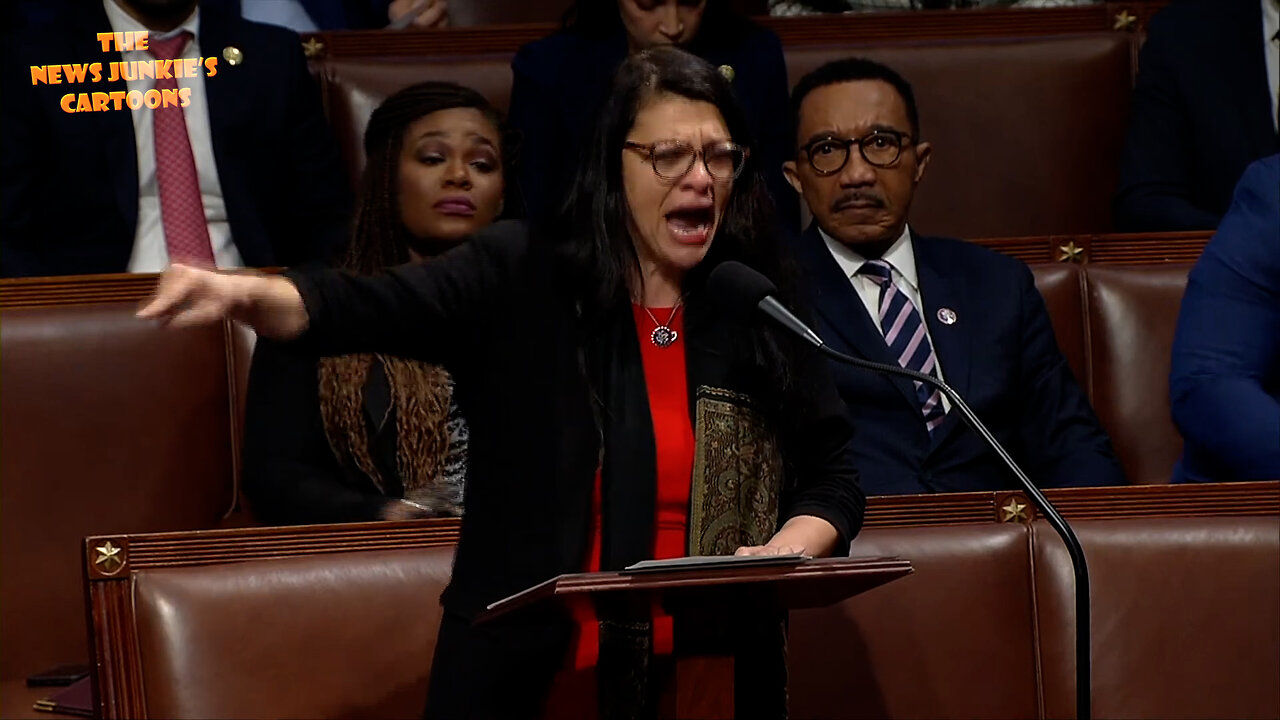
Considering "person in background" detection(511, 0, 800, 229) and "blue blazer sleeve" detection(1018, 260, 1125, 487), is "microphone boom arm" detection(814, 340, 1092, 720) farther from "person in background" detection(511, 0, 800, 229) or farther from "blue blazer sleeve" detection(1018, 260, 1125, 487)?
"person in background" detection(511, 0, 800, 229)

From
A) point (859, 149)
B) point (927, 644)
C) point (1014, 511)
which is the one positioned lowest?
point (927, 644)

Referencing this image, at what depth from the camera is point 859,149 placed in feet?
6.75

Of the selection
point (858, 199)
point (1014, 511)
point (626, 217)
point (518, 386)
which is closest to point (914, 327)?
point (858, 199)

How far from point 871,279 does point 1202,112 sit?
2.07ft

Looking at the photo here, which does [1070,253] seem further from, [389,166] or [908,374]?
[908,374]

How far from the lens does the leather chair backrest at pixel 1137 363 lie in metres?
2.10

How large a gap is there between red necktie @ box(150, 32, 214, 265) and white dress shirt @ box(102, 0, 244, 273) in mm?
10

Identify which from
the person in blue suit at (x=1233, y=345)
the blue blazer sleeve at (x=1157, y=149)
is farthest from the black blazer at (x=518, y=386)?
the blue blazer sleeve at (x=1157, y=149)

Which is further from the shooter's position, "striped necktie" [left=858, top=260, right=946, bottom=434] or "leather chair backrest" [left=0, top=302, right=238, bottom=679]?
"striped necktie" [left=858, top=260, right=946, bottom=434]

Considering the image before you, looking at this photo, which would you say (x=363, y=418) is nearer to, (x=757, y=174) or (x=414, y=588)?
(x=414, y=588)

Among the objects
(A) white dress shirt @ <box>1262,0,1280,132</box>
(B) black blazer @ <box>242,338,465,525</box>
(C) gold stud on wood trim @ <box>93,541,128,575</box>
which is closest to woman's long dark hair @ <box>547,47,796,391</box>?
(C) gold stud on wood trim @ <box>93,541,128,575</box>

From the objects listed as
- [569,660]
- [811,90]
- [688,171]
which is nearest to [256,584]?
[569,660]

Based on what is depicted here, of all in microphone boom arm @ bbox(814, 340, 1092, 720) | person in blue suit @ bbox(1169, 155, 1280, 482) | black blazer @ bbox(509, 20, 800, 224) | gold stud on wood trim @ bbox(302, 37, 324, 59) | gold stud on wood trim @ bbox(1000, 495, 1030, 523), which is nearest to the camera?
microphone boom arm @ bbox(814, 340, 1092, 720)

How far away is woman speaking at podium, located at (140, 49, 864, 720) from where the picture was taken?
1.27 meters
